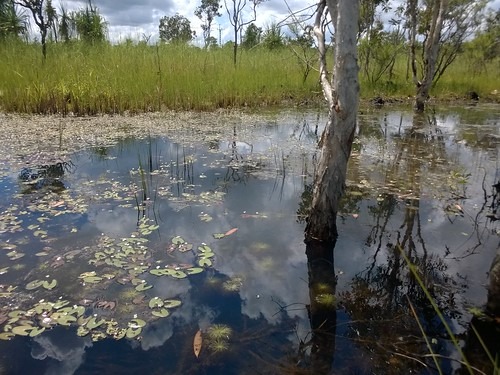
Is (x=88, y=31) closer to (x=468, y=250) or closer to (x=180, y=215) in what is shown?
(x=180, y=215)

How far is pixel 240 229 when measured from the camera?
270cm

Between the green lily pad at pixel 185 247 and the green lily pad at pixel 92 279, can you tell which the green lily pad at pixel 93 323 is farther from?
the green lily pad at pixel 185 247

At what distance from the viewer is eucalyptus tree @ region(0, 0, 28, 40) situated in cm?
786

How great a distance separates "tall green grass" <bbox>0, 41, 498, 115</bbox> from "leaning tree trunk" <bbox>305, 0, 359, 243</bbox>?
3.88 metres

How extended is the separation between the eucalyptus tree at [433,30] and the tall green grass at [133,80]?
Result: 266 centimetres

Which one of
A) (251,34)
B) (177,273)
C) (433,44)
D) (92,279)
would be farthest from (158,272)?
(251,34)

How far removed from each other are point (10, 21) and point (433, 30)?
31.9ft

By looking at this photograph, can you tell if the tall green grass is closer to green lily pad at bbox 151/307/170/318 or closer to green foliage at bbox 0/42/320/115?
green foliage at bbox 0/42/320/115

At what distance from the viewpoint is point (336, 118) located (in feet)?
7.47

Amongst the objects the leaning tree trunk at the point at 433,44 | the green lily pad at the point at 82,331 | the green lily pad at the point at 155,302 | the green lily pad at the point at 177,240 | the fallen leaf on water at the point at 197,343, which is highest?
the leaning tree trunk at the point at 433,44

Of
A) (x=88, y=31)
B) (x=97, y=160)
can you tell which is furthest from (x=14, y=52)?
(x=97, y=160)

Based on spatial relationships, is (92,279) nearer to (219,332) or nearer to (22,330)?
(22,330)

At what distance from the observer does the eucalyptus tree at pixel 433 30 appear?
771 cm

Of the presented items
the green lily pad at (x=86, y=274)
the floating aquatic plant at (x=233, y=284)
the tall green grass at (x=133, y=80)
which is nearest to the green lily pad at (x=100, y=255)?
the green lily pad at (x=86, y=274)
